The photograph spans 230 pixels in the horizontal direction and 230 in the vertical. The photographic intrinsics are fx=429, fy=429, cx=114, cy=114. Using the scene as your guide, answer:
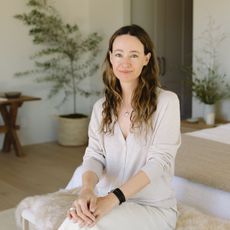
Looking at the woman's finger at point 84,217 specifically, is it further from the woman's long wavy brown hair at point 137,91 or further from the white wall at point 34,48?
the white wall at point 34,48

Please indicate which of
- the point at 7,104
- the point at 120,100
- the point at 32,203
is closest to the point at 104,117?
the point at 120,100

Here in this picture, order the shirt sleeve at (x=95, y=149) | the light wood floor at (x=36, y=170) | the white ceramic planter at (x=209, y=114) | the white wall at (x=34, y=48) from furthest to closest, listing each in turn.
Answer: the white wall at (x=34, y=48) < the white ceramic planter at (x=209, y=114) < the light wood floor at (x=36, y=170) < the shirt sleeve at (x=95, y=149)

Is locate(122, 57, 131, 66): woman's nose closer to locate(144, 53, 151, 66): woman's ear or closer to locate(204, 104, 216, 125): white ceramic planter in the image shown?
locate(144, 53, 151, 66): woman's ear

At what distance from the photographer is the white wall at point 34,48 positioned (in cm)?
479

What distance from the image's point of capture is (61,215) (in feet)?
5.62

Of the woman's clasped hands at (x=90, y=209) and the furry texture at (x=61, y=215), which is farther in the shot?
the furry texture at (x=61, y=215)

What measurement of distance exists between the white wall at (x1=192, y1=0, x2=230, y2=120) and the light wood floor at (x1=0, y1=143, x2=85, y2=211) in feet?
5.01

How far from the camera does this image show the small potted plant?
13.6ft

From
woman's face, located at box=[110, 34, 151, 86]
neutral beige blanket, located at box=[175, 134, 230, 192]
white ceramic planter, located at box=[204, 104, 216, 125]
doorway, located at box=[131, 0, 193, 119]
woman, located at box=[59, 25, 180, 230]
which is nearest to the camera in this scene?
woman, located at box=[59, 25, 180, 230]

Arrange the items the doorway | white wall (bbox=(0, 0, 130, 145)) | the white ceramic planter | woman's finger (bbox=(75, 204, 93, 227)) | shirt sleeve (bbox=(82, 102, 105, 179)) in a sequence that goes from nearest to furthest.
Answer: woman's finger (bbox=(75, 204, 93, 227)) < shirt sleeve (bbox=(82, 102, 105, 179)) < the white ceramic planter < white wall (bbox=(0, 0, 130, 145)) < the doorway

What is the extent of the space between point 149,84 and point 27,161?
2975mm

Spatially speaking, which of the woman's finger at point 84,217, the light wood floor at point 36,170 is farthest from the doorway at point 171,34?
the woman's finger at point 84,217

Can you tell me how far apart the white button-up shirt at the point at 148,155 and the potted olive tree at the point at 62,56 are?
129 inches

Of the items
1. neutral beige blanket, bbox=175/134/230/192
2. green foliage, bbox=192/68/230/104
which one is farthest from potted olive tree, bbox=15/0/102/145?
neutral beige blanket, bbox=175/134/230/192
